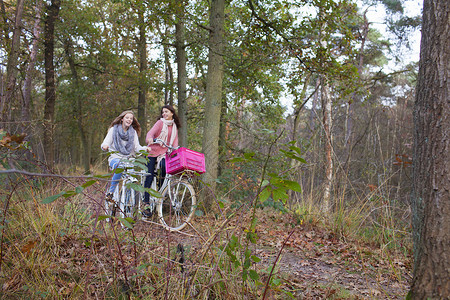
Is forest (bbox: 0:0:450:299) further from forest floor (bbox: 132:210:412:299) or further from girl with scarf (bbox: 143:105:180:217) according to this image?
girl with scarf (bbox: 143:105:180:217)

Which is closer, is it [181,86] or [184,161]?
[184,161]

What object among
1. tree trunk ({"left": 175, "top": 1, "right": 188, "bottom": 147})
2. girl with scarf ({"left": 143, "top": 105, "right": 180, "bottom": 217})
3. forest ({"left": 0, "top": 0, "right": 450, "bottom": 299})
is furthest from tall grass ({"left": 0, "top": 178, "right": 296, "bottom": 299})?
tree trunk ({"left": 175, "top": 1, "right": 188, "bottom": 147})

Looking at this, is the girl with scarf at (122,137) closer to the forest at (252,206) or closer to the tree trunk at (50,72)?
the forest at (252,206)

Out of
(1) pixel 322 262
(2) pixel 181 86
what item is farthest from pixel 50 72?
(1) pixel 322 262

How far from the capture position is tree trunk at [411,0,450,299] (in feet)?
7.09

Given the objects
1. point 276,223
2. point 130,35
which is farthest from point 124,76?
A: point 276,223

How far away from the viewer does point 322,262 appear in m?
4.14

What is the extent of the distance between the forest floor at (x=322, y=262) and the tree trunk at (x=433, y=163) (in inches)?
17.1

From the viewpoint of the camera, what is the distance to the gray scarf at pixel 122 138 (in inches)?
213

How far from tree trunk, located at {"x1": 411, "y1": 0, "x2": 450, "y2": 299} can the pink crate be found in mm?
3186

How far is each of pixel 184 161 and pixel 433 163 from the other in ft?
11.0

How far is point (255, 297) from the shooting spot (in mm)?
2406

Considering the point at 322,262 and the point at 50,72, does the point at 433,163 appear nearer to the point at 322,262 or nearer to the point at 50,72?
the point at 322,262

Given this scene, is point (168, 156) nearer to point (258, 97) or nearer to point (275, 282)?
point (275, 282)
